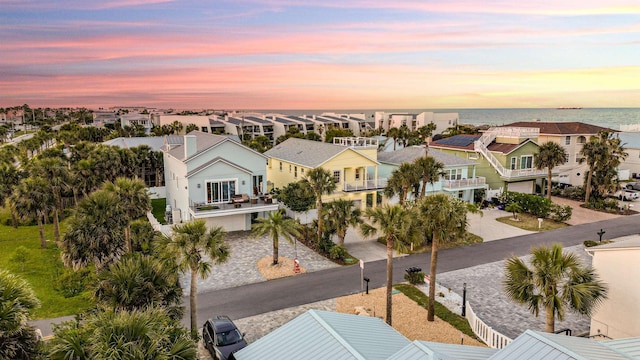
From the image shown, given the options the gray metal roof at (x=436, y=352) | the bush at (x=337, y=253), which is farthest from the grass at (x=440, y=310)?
the gray metal roof at (x=436, y=352)

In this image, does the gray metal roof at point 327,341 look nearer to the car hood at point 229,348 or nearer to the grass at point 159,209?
the car hood at point 229,348

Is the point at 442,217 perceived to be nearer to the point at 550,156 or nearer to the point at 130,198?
the point at 130,198

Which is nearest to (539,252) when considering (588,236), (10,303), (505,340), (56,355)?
(505,340)

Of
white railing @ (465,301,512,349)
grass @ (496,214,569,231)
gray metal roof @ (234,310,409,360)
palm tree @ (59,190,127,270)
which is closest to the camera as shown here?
gray metal roof @ (234,310,409,360)

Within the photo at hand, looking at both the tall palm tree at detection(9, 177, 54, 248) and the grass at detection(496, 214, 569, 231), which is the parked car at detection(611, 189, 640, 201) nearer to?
the grass at detection(496, 214, 569, 231)

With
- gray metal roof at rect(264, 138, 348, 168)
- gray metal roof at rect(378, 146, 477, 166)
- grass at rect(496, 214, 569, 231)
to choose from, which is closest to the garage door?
gray metal roof at rect(378, 146, 477, 166)

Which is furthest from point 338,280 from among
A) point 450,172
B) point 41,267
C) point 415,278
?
point 450,172
